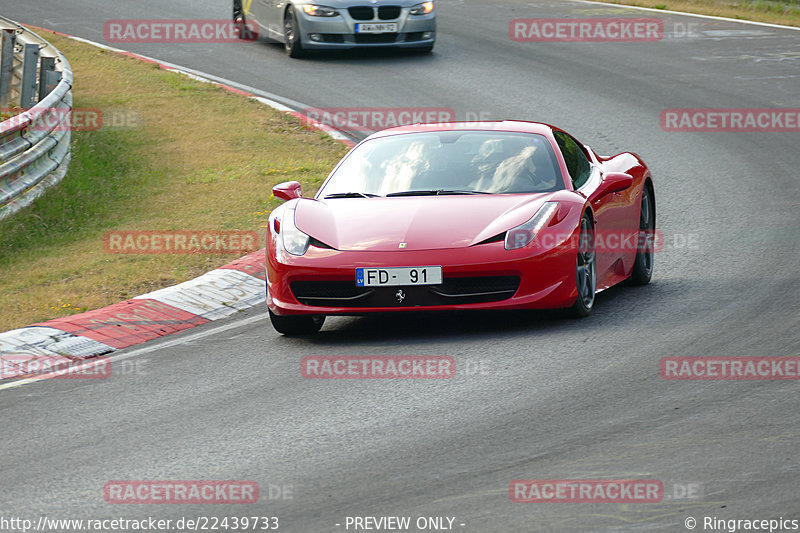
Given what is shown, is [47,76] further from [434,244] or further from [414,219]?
[434,244]

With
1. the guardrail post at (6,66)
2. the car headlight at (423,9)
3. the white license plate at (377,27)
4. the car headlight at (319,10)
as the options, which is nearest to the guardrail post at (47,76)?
the guardrail post at (6,66)

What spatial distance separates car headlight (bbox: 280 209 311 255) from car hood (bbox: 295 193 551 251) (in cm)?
5

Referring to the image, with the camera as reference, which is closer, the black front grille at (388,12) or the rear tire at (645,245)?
the rear tire at (645,245)

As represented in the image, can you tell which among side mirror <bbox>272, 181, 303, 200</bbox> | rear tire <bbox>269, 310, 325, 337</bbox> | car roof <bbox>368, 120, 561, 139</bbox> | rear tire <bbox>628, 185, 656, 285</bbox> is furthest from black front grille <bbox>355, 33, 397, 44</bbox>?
rear tire <bbox>269, 310, 325, 337</bbox>

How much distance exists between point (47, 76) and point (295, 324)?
864 cm

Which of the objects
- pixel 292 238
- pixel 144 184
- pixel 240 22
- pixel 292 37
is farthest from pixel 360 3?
pixel 292 238

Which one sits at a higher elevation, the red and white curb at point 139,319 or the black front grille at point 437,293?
the black front grille at point 437,293

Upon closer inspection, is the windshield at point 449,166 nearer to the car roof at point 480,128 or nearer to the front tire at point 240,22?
the car roof at point 480,128

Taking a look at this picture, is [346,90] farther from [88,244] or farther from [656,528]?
[656,528]

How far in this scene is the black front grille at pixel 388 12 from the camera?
2056 centimetres

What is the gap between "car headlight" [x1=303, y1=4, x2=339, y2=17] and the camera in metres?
20.6

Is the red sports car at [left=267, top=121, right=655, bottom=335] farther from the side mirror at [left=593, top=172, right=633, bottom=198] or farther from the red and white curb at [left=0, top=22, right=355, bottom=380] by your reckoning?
the red and white curb at [left=0, top=22, right=355, bottom=380]

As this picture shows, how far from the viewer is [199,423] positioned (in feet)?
21.5

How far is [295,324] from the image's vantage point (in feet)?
27.9
